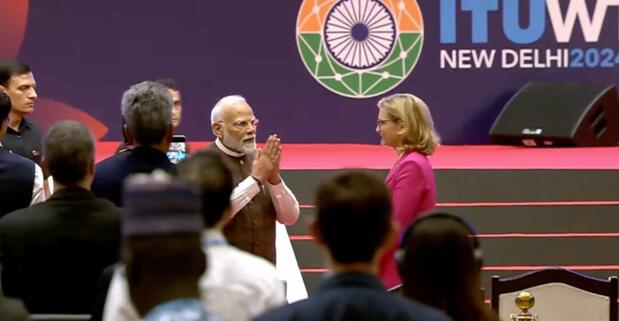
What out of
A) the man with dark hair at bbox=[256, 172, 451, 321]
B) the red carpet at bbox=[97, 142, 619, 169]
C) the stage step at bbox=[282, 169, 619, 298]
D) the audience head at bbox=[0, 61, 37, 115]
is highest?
the audience head at bbox=[0, 61, 37, 115]

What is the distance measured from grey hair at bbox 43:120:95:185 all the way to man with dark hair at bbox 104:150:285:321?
108cm

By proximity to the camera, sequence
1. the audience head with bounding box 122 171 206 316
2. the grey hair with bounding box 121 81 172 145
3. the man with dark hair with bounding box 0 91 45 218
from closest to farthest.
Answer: the audience head with bounding box 122 171 206 316 → the grey hair with bounding box 121 81 172 145 → the man with dark hair with bounding box 0 91 45 218

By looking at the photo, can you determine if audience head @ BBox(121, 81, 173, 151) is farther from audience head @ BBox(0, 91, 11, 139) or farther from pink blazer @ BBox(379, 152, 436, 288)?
pink blazer @ BBox(379, 152, 436, 288)

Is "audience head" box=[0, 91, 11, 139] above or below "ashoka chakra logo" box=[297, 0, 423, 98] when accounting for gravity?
below

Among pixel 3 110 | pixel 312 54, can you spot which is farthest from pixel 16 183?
pixel 312 54

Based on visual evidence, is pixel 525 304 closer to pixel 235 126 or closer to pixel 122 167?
pixel 122 167

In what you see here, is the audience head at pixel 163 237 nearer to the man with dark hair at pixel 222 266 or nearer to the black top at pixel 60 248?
the man with dark hair at pixel 222 266

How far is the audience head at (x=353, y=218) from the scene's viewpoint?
7.37 ft

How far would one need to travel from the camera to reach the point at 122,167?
427 centimetres

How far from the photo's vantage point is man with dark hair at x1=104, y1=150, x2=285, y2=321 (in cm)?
254

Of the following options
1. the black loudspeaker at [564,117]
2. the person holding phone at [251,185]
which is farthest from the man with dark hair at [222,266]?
the black loudspeaker at [564,117]

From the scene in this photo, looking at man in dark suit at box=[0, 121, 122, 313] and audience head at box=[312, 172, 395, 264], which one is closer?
audience head at box=[312, 172, 395, 264]

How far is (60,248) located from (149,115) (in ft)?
2.13

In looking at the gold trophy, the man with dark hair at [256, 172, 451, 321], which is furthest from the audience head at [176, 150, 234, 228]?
the gold trophy
